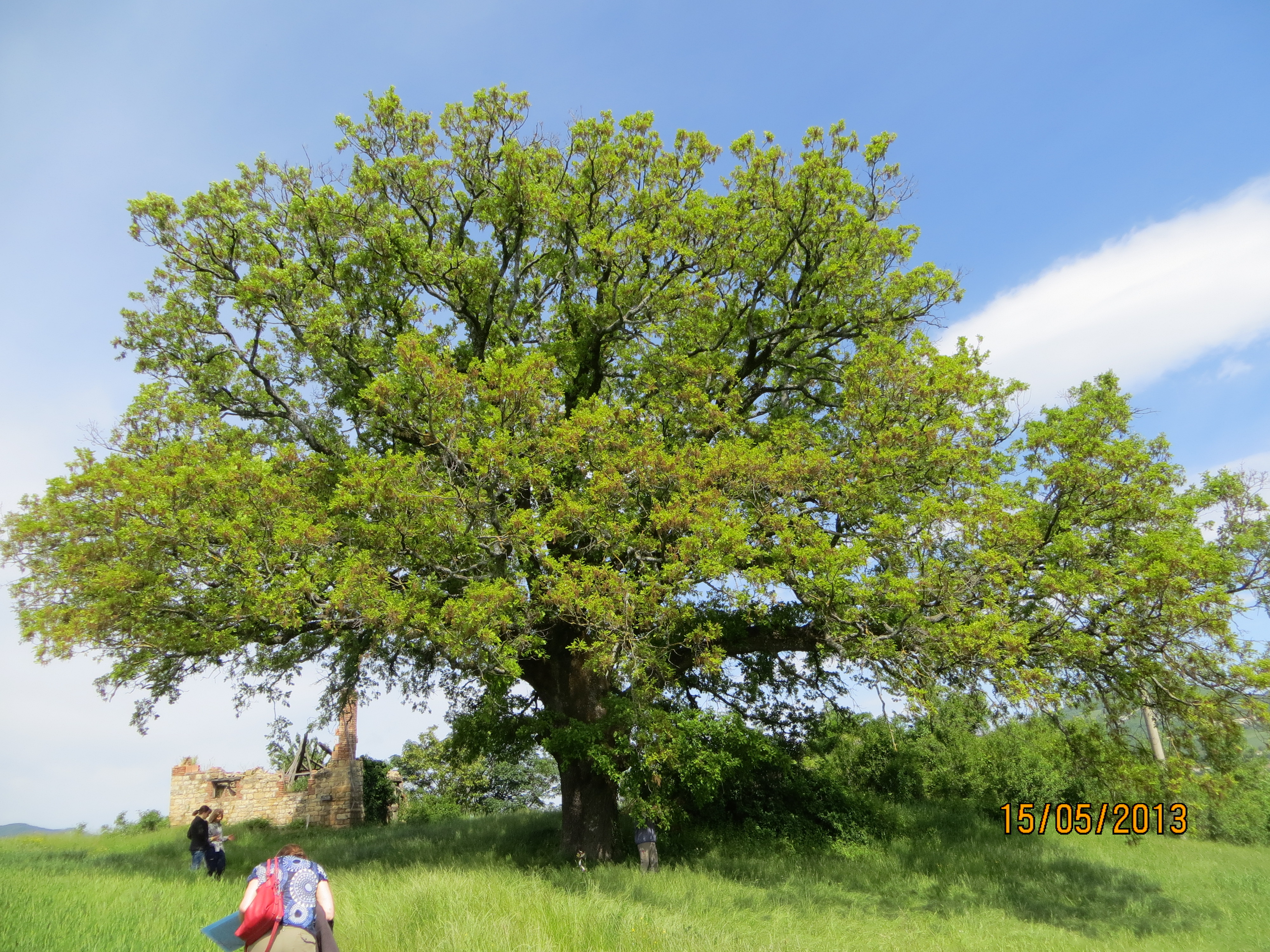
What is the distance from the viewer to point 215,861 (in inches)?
542

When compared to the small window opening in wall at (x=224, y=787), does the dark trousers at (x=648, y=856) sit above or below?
below

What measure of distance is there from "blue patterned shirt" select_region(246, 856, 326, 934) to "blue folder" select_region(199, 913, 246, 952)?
0.94ft

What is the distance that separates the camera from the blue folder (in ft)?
17.5

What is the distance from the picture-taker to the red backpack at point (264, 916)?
17.4 ft

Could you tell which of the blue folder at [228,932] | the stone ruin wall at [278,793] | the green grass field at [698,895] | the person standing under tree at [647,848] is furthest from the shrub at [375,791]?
the blue folder at [228,932]

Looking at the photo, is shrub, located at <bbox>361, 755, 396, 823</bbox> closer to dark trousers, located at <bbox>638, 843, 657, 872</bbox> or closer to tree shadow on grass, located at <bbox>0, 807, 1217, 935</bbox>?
tree shadow on grass, located at <bbox>0, 807, 1217, 935</bbox>

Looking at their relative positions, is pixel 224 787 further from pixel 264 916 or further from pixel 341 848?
pixel 264 916

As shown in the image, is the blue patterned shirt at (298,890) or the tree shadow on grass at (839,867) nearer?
Result: the blue patterned shirt at (298,890)

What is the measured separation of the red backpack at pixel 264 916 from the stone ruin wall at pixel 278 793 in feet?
67.7

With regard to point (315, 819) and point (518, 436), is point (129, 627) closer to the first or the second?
point (518, 436)

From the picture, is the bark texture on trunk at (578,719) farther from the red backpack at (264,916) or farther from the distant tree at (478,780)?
the distant tree at (478,780)

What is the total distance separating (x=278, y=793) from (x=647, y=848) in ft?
57.0

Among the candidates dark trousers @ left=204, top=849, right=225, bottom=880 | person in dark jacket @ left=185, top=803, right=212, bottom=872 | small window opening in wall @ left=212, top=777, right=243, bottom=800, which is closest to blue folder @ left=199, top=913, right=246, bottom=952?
person in dark jacket @ left=185, top=803, right=212, bottom=872

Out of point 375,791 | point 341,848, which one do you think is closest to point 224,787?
point 375,791
